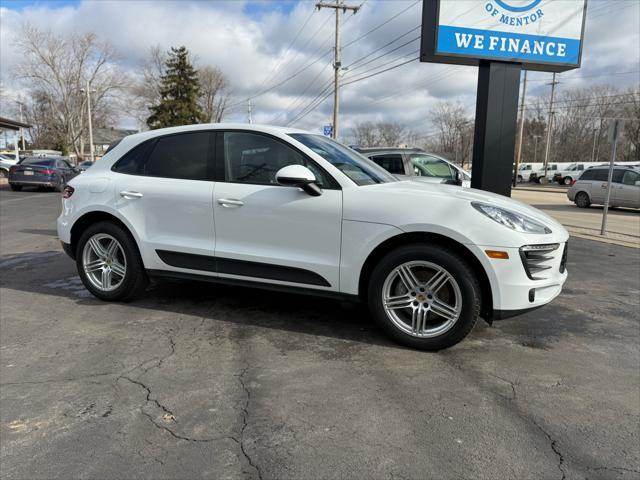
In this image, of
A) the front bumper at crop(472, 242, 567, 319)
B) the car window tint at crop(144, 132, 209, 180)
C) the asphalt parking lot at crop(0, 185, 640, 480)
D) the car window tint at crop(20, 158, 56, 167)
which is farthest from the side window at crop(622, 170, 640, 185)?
the car window tint at crop(20, 158, 56, 167)

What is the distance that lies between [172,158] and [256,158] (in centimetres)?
92

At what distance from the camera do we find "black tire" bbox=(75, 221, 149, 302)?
15.4 feet

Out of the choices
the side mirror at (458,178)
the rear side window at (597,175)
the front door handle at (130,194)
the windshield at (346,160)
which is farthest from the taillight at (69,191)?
the rear side window at (597,175)

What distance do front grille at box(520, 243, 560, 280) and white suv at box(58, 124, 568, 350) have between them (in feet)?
0.05

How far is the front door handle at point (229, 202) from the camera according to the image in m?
4.16

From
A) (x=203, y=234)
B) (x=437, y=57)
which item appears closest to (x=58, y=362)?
(x=203, y=234)

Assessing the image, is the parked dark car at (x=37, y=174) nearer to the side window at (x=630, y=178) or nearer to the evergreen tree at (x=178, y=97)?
the side window at (x=630, y=178)

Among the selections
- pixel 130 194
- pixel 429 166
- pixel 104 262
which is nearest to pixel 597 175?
pixel 429 166

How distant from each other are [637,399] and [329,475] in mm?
2194

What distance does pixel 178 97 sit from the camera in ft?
185

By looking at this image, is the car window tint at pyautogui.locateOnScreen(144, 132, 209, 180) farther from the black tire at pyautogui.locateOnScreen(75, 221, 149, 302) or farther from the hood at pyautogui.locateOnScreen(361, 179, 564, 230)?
the hood at pyautogui.locateOnScreen(361, 179, 564, 230)

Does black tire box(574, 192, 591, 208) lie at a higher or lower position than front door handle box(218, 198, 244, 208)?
lower

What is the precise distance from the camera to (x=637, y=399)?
3119mm

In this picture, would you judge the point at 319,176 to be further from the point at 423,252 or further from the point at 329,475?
the point at 329,475
